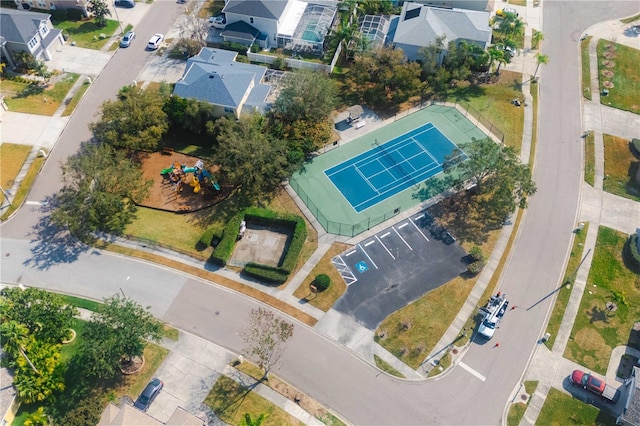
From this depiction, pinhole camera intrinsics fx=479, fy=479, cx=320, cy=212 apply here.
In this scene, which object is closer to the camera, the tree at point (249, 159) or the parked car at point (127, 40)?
the tree at point (249, 159)

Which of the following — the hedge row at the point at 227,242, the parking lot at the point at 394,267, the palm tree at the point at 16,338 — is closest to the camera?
the palm tree at the point at 16,338

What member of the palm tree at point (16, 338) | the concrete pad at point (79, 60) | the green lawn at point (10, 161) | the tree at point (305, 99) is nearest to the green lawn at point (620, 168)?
the tree at point (305, 99)

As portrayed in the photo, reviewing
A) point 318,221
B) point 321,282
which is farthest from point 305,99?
point 321,282

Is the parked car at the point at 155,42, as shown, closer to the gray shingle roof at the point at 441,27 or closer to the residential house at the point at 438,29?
the residential house at the point at 438,29

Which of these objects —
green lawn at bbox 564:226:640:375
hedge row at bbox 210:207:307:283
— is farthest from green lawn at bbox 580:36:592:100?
hedge row at bbox 210:207:307:283

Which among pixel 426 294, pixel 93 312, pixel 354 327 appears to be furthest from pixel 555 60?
pixel 93 312

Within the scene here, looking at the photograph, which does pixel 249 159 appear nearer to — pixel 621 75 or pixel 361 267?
pixel 361 267

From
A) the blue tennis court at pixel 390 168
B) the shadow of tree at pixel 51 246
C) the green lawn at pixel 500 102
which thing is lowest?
the shadow of tree at pixel 51 246
